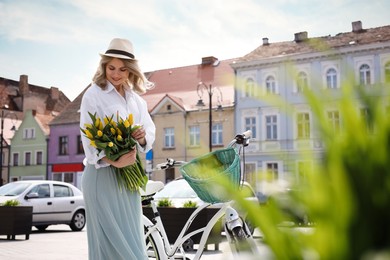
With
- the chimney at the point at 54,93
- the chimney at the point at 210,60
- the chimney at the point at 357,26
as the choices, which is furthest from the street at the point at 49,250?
the chimney at the point at 54,93

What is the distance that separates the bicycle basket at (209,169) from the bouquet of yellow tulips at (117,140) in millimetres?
579

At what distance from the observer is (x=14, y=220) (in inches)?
501

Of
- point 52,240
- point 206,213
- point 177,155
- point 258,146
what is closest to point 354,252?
point 206,213

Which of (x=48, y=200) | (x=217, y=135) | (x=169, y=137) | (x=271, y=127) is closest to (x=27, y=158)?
(x=169, y=137)

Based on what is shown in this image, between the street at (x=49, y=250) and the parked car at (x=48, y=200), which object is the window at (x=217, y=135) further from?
the street at (x=49, y=250)

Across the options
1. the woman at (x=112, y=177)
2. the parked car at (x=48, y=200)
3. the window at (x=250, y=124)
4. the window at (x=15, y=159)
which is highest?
the window at (x=250, y=124)

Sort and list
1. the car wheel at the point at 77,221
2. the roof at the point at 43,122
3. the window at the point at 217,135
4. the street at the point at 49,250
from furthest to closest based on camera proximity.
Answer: the roof at the point at 43,122
the window at the point at 217,135
the car wheel at the point at 77,221
the street at the point at 49,250

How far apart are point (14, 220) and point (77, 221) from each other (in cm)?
369

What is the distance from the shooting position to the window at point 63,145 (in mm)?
47031

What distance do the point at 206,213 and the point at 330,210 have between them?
7778 mm

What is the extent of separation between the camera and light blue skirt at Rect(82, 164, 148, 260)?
3756mm

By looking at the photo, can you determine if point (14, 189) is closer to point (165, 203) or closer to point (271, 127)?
point (165, 203)

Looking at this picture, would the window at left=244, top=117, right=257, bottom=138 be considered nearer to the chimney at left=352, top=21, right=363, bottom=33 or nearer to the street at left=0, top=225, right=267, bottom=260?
the chimney at left=352, top=21, right=363, bottom=33

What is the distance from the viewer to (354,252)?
2.26 feet
